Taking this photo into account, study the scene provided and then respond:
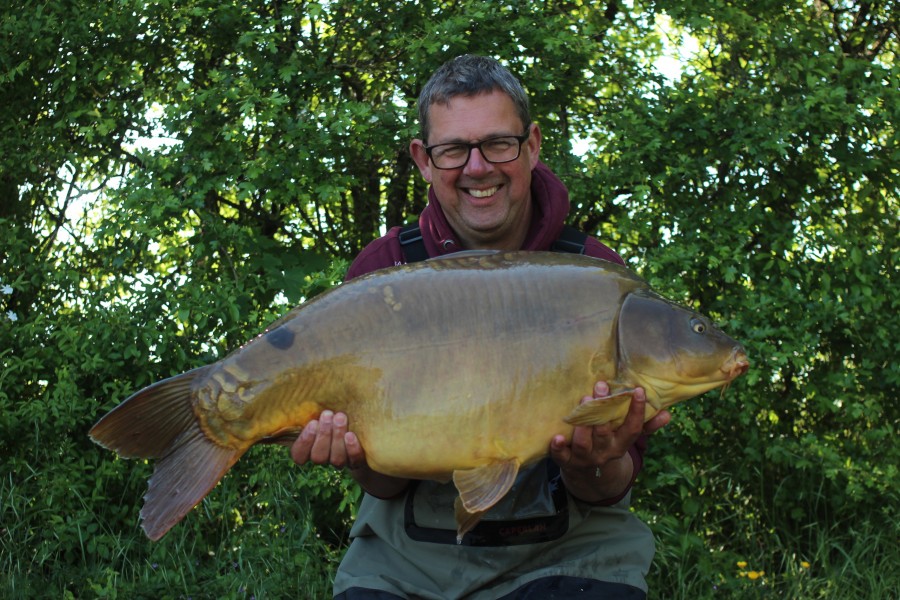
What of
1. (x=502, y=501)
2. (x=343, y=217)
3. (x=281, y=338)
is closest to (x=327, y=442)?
(x=281, y=338)

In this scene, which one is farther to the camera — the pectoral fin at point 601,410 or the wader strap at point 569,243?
the wader strap at point 569,243

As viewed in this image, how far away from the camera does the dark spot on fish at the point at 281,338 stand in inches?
70.0

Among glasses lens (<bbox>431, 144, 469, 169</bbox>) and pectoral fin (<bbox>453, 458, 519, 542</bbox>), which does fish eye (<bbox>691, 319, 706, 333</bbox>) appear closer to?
pectoral fin (<bbox>453, 458, 519, 542</bbox>)

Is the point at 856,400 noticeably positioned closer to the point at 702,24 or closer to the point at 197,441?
the point at 702,24

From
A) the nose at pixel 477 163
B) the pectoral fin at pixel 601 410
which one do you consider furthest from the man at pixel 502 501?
the pectoral fin at pixel 601 410

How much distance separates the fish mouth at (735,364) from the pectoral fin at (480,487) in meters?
0.39

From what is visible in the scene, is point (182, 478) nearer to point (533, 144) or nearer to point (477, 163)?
point (477, 163)

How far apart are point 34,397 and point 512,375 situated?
95.9 inches

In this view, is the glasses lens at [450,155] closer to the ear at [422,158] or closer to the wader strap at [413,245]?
the ear at [422,158]

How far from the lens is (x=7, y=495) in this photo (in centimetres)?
340

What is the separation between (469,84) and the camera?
2.21 meters

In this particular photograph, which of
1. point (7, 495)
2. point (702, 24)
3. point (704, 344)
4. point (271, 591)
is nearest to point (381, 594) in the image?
point (704, 344)

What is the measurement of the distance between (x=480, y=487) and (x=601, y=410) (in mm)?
232

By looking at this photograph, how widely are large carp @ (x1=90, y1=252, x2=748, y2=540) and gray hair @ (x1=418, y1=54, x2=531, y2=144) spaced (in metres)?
0.55
